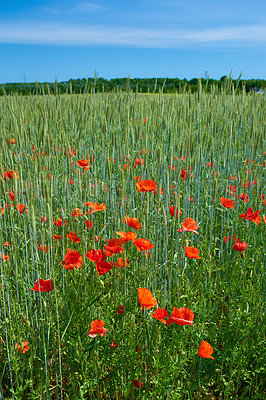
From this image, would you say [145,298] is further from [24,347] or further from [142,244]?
[24,347]

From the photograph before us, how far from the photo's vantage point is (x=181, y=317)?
0.97 m

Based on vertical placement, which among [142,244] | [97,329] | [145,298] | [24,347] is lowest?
[24,347]

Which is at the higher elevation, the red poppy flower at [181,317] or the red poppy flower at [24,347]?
the red poppy flower at [181,317]

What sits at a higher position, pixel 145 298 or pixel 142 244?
pixel 142 244

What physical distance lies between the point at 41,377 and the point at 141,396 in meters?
0.31

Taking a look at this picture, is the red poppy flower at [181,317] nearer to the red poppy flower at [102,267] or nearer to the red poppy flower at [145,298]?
the red poppy flower at [145,298]

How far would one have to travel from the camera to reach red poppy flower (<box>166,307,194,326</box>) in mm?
920

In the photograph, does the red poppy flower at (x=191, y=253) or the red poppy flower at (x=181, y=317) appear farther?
the red poppy flower at (x=191, y=253)

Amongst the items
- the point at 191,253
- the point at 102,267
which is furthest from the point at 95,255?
the point at 191,253

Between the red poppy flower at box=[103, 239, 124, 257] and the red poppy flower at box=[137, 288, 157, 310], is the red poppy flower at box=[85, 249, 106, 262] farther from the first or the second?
the red poppy flower at box=[137, 288, 157, 310]

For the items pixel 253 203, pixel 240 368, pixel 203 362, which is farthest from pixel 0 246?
pixel 253 203

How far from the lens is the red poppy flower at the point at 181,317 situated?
92cm

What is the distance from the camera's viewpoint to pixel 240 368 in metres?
1.17

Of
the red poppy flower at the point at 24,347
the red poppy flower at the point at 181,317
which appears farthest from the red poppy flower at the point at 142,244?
the red poppy flower at the point at 24,347
